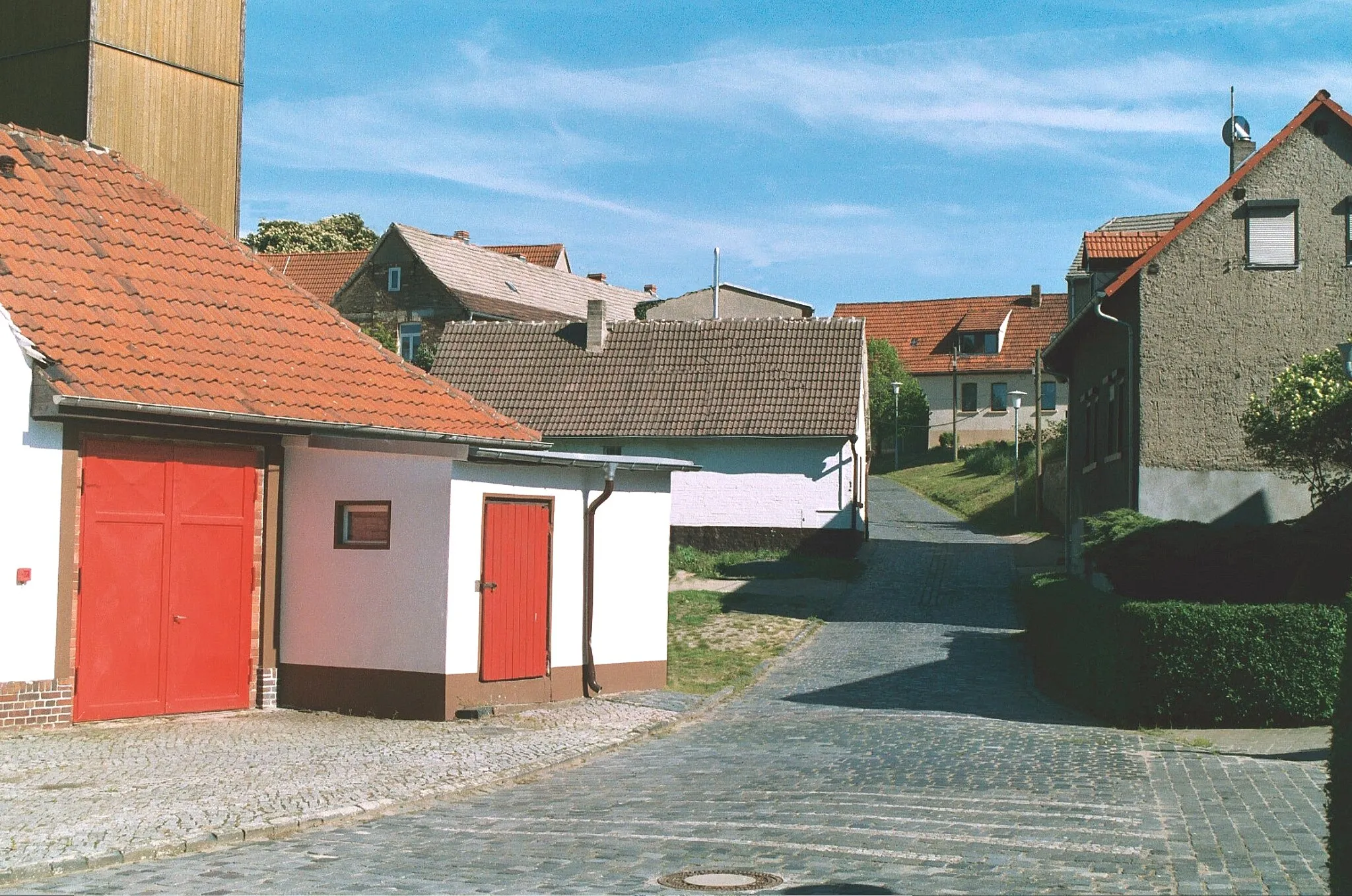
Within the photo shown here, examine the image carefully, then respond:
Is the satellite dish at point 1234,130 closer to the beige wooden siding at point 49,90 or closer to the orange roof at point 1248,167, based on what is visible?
the orange roof at point 1248,167

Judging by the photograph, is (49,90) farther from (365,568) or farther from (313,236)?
(313,236)

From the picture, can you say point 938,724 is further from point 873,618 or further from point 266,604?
point 873,618

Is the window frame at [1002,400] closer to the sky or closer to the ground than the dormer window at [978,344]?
closer to the ground

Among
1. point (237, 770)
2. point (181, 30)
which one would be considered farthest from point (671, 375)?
point (237, 770)

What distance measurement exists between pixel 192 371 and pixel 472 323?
27550 millimetres

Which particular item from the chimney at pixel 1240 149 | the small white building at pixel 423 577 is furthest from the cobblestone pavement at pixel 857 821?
the chimney at pixel 1240 149

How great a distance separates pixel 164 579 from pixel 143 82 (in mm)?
7794

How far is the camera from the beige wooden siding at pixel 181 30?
19.0 metres

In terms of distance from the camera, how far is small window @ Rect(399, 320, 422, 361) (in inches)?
2345

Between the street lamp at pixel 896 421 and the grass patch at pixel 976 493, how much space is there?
1.16 meters

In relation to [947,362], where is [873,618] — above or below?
below

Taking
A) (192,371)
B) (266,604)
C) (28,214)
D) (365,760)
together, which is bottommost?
(365,760)

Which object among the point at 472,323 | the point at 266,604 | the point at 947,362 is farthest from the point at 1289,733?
the point at 947,362

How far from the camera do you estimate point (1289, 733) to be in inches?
581
